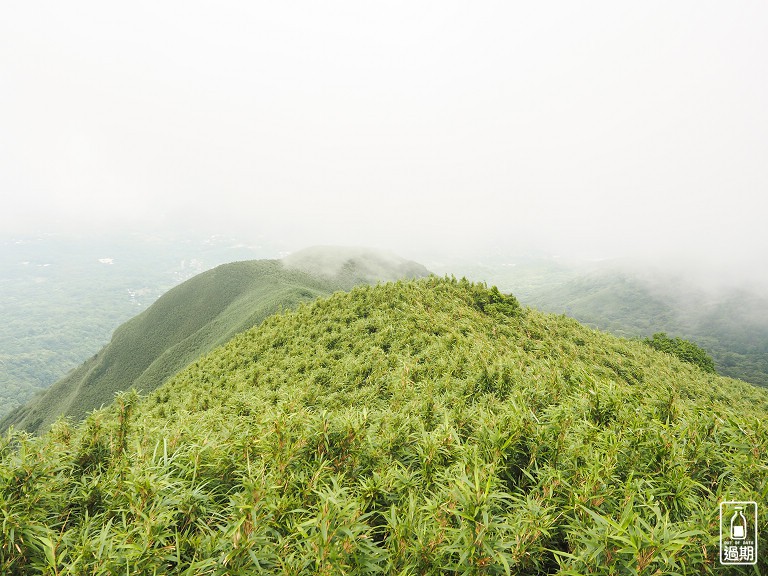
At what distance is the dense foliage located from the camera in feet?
103

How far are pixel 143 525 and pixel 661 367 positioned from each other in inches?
1044

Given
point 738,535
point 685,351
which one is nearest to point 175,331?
point 685,351

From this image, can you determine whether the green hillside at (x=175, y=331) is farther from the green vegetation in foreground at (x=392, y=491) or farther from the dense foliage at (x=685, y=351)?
the green vegetation in foreground at (x=392, y=491)

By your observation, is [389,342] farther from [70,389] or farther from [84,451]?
[70,389]

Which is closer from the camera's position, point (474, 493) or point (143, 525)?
point (143, 525)

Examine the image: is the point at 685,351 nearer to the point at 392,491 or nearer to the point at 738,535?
the point at 738,535

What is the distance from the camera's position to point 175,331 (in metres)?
94.1

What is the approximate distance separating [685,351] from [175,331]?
359 feet

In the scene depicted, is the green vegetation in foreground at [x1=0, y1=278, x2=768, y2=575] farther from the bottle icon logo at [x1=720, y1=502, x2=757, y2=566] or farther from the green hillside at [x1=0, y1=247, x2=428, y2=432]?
the green hillside at [x1=0, y1=247, x2=428, y2=432]

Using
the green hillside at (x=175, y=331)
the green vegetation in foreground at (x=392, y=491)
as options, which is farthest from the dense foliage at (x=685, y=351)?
the green hillside at (x=175, y=331)

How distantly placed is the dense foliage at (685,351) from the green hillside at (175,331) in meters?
52.3

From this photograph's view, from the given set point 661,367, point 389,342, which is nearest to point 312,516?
point 389,342

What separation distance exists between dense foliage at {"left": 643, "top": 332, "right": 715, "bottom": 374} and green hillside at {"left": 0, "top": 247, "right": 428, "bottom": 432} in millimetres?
52307

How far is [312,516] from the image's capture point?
3396 mm
